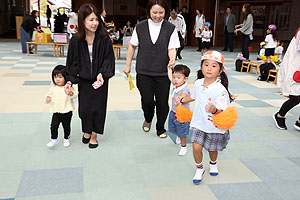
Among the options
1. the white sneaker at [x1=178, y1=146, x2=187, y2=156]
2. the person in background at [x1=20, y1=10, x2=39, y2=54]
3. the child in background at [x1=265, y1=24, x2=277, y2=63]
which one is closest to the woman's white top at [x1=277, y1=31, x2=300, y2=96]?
the white sneaker at [x1=178, y1=146, x2=187, y2=156]

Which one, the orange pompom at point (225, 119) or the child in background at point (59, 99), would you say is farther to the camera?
the child in background at point (59, 99)

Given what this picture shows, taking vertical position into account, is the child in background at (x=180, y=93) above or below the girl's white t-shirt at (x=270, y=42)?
below

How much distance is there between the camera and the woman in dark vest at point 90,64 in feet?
10.6

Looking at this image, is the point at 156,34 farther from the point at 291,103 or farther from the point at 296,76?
the point at 291,103

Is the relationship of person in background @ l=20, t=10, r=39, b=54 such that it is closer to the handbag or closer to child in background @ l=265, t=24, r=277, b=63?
child in background @ l=265, t=24, r=277, b=63

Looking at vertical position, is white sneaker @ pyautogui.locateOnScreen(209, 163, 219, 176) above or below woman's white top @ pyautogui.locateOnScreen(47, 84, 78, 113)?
below

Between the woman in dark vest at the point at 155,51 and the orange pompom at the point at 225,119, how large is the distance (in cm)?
127

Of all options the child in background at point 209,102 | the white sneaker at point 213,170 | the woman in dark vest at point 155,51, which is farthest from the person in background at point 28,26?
the white sneaker at point 213,170

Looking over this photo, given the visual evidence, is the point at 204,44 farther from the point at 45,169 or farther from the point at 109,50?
the point at 45,169

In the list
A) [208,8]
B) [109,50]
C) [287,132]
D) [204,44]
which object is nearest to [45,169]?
[109,50]

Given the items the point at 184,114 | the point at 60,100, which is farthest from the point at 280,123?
the point at 60,100

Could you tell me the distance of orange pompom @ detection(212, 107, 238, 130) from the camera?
2422 millimetres

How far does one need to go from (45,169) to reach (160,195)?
1187 mm

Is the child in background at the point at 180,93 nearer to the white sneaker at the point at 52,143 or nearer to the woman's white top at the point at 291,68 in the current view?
the white sneaker at the point at 52,143
